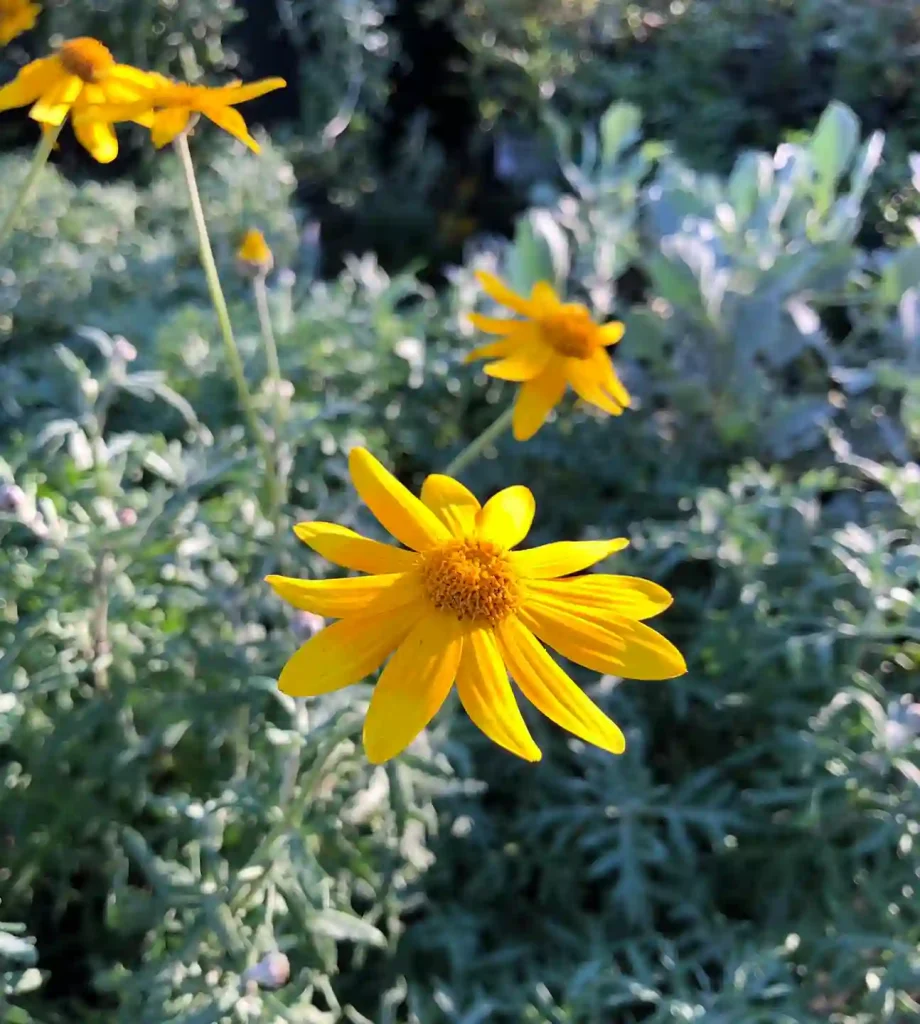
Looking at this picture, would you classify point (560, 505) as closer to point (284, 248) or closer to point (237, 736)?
point (237, 736)

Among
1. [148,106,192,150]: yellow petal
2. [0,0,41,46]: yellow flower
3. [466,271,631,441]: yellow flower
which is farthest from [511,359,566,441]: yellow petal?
[0,0,41,46]: yellow flower

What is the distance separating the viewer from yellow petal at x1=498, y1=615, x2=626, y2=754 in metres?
0.67

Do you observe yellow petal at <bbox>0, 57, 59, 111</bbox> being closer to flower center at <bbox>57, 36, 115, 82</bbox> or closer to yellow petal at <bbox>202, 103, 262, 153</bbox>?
flower center at <bbox>57, 36, 115, 82</bbox>

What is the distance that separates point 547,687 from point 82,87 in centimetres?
70

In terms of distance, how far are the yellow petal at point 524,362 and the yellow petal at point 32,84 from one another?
0.49 meters

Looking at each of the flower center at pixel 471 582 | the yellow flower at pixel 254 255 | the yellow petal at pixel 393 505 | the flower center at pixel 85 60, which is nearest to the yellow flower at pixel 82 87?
the flower center at pixel 85 60

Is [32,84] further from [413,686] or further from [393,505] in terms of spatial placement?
[413,686]

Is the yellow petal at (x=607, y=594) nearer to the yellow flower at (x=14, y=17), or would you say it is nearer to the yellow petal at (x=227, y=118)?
the yellow petal at (x=227, y=118)

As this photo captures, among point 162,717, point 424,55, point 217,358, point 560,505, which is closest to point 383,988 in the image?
point 162,717

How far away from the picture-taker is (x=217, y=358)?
165 cm

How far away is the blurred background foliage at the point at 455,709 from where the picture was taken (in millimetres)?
1027

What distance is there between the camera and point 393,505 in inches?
29.2

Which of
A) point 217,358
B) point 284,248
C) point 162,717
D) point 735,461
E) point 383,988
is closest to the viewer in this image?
point 162,717

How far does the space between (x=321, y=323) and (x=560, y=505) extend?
1.80 ft
